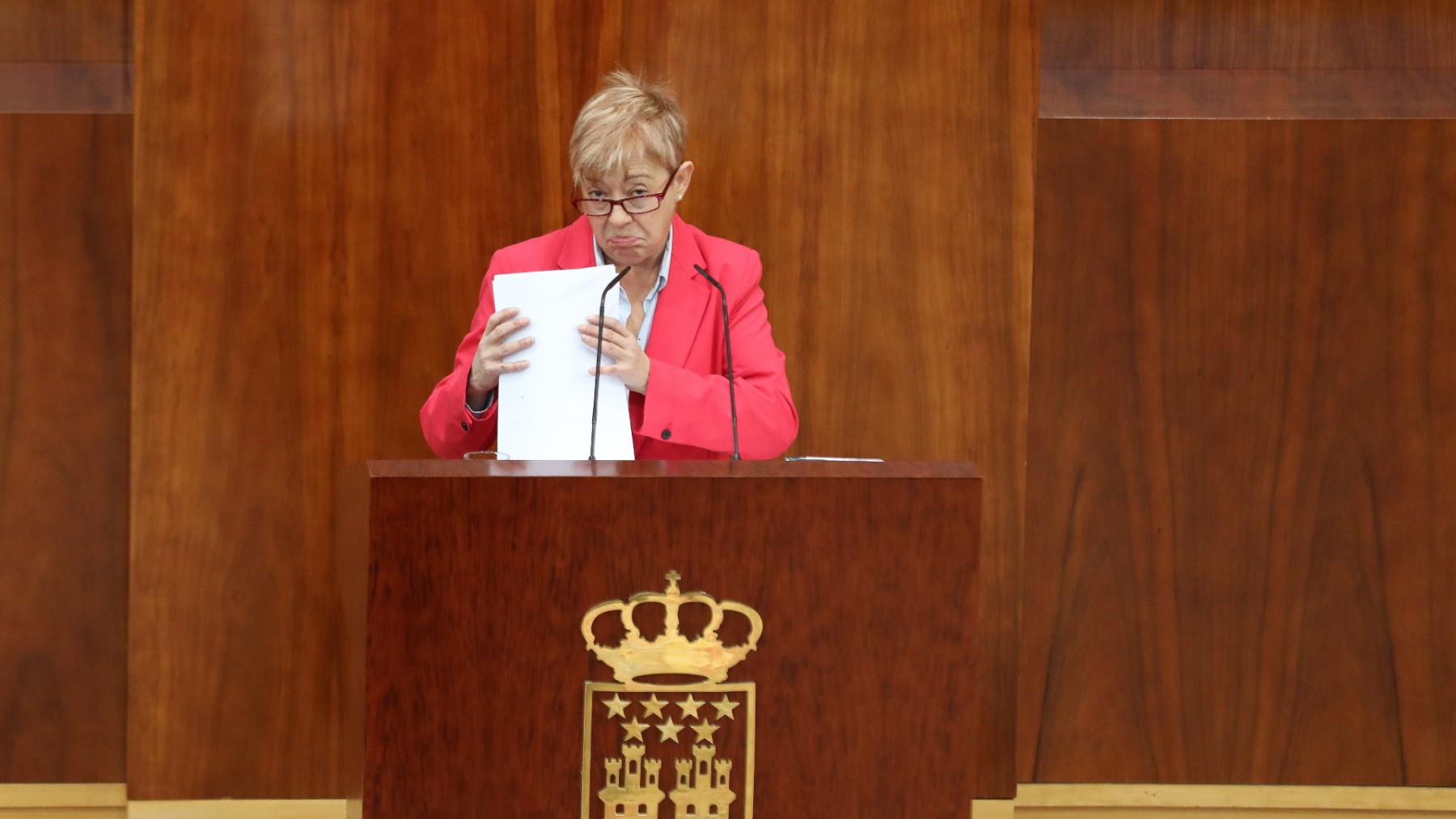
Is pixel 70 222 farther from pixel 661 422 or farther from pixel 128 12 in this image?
pixel 661 422

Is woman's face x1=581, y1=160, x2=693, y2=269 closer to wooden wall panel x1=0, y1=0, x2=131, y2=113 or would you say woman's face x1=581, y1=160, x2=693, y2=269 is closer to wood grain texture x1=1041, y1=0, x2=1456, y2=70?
wood grain texture x1=1041, y1=0, x2=1456, y2=70

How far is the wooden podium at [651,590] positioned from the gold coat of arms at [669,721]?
0.4 inches

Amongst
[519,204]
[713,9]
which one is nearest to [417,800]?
[519,204]

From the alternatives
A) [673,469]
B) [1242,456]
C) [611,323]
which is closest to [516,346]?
[611,323]

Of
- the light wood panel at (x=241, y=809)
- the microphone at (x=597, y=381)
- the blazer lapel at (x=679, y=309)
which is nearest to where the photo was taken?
the microphone at (x=597, y=381)

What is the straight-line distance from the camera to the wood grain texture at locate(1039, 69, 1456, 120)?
2.92m

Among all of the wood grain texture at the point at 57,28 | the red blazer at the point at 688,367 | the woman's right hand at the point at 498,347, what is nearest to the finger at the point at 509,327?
the woman's right hand at the point at 498,347

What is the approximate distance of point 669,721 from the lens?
1.50 metres

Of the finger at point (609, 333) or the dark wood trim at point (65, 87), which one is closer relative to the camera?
the finger at point (609, 333)

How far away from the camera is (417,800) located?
144cm

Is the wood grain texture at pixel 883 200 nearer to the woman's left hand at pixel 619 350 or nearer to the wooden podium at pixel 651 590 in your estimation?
the woman's left hand at pixel 619 350

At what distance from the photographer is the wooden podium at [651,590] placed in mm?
1441

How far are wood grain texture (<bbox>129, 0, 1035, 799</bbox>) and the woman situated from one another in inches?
16.4

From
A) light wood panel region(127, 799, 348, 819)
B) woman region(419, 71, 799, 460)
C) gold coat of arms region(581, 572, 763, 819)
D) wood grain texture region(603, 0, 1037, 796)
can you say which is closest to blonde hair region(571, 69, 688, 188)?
woman region(419, 71, 799, 460)
